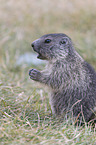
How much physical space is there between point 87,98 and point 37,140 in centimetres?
148

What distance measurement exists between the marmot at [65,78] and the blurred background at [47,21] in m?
3.96

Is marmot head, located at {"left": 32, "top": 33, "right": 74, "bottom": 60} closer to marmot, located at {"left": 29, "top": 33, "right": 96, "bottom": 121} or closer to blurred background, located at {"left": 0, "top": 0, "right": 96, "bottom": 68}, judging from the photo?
marmot, located at {"left": 29, "top": 33, "right": 96, "bottom": 121}

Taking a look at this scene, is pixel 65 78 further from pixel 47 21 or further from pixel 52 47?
pixel 47 21

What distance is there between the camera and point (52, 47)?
4629 millimetres

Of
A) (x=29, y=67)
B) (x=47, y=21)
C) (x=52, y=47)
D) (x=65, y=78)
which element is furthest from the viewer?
(x=47, y=21)

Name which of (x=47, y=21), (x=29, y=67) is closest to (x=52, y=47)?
(x=29, y=67)

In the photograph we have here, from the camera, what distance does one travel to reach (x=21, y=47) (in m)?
8.84

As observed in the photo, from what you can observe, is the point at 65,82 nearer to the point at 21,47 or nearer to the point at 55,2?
the point at 21,47

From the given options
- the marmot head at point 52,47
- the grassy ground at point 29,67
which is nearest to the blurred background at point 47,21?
the grassy ground at point 29,67

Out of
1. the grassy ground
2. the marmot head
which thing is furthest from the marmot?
the grassy ground

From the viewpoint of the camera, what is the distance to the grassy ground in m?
3.58

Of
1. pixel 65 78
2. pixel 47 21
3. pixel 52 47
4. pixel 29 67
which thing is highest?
pixel 47 21

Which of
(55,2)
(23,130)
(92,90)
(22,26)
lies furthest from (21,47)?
(23,130)

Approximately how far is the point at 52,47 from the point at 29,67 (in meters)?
2.71
